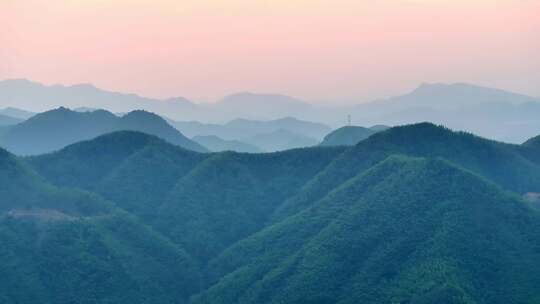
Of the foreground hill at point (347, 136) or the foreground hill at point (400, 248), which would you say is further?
the foreground hill at point (347, 136)

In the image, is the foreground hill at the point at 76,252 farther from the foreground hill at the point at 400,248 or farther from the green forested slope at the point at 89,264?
the foreground hill at the point at 400,248

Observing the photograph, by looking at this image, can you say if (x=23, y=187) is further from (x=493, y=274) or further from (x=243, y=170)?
(x=493, y=274)

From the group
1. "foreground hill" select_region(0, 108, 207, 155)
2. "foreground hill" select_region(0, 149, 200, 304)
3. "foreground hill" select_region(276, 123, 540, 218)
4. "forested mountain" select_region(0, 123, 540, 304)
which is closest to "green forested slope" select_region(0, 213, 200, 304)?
"foreground hill" select_region(0, 149, 200, 304)

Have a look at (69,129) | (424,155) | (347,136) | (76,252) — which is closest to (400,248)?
(424,155)

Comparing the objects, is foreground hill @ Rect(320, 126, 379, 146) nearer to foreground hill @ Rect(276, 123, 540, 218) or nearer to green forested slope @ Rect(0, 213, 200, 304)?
foreground hill @ Rect(276, 123, 540, 218)

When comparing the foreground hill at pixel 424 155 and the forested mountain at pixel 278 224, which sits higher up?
the foreground hill at pixel 424 155

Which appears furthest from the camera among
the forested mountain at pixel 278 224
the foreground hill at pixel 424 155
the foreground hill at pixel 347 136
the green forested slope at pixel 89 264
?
the foreground hill at pixel 347 136

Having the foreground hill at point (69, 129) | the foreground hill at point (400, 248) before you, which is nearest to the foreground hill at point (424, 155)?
the foreground hill at point (400, 248)

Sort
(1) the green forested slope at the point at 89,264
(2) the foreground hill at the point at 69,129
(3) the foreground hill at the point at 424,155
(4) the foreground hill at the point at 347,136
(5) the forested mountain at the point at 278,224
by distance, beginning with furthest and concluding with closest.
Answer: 1. (2) the foreground hill at the point at 69,129
2. (4) the foreground hill at the point at 347,136
3. (3) the foreground hill at the point at 424,155
4. (1) the green forested slope at the point at 89,264
5. (5) the forested mountain at the point at 278,224
